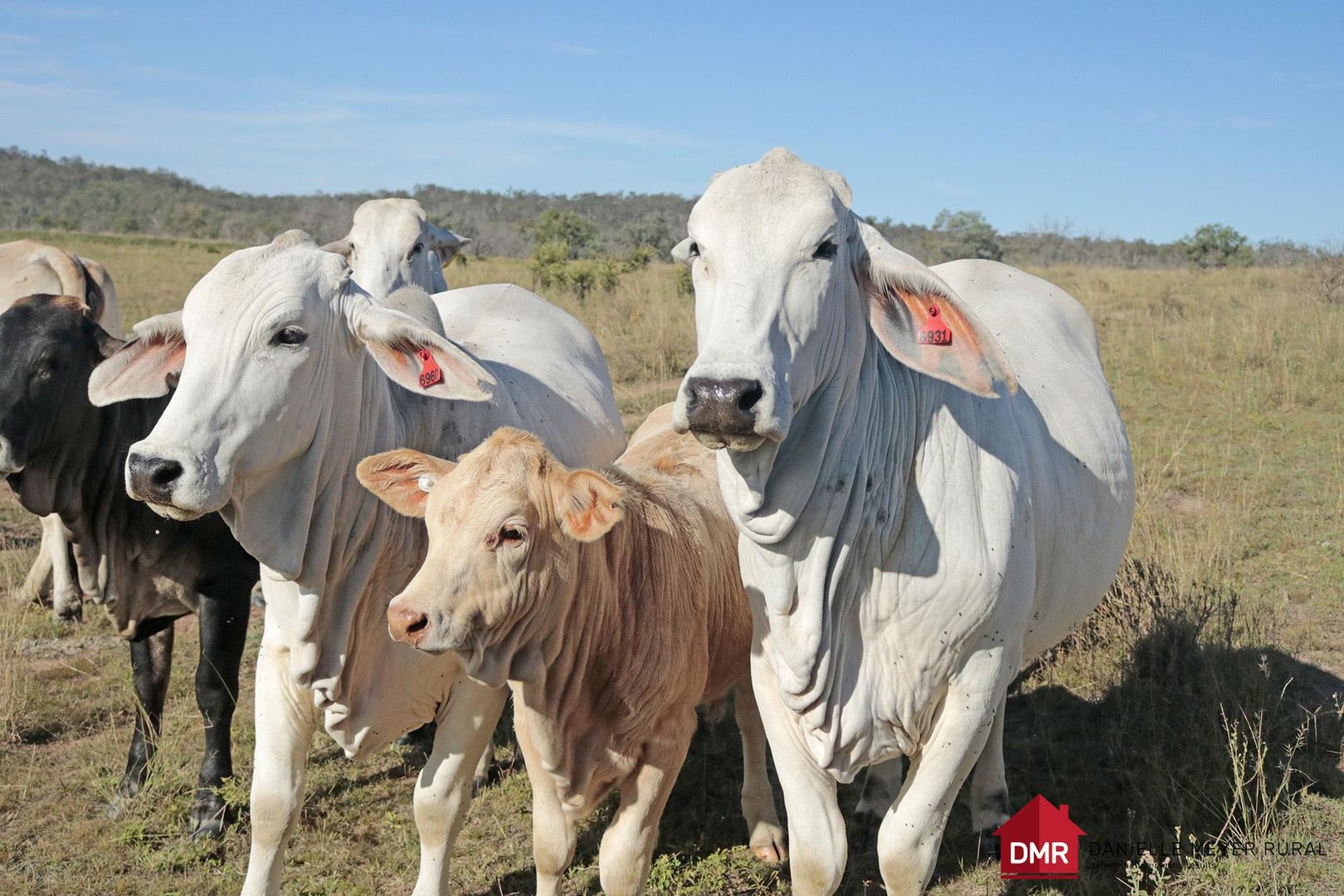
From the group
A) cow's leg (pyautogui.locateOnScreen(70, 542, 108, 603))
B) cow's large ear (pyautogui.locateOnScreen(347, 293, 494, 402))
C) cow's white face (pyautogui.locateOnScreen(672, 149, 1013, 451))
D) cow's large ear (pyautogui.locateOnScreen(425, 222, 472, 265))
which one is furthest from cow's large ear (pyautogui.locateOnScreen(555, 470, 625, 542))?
cow's large ear (pyautogui.locateOnScreen(425, 222, 472, 265))

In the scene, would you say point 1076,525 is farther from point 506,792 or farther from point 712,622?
point 506,792

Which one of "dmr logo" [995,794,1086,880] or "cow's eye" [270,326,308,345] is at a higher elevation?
"cow's eye" [270,326,308,345]

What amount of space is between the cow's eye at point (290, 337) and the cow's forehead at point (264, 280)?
95mm

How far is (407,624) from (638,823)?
4.03 ft

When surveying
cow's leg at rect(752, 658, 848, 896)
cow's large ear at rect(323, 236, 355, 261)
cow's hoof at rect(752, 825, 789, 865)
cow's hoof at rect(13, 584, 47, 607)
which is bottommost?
cow's hoof at rect(13, 584, 47, 607)

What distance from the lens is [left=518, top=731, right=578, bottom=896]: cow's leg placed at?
395 centimetres

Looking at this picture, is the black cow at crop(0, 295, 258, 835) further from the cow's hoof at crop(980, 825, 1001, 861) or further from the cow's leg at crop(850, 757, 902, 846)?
the cow's hoof at crop(980, 825, 1001, 861)

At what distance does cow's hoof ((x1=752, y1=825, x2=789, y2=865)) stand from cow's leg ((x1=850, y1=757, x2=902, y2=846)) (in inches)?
16.4

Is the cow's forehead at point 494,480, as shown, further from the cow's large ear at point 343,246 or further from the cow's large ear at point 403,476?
the cow's large ear at point 343,246

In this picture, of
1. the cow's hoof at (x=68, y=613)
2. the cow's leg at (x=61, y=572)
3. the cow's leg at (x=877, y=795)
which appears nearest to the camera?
the cow's leg at (x=877, y=795)

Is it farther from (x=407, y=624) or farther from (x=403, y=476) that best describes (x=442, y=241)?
(x=407, y=624)

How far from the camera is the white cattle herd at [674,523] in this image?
3.30 meters

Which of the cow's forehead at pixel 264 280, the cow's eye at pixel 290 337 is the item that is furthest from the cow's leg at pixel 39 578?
the cow's eye at pixel 290 337

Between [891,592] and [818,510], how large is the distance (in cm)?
32
